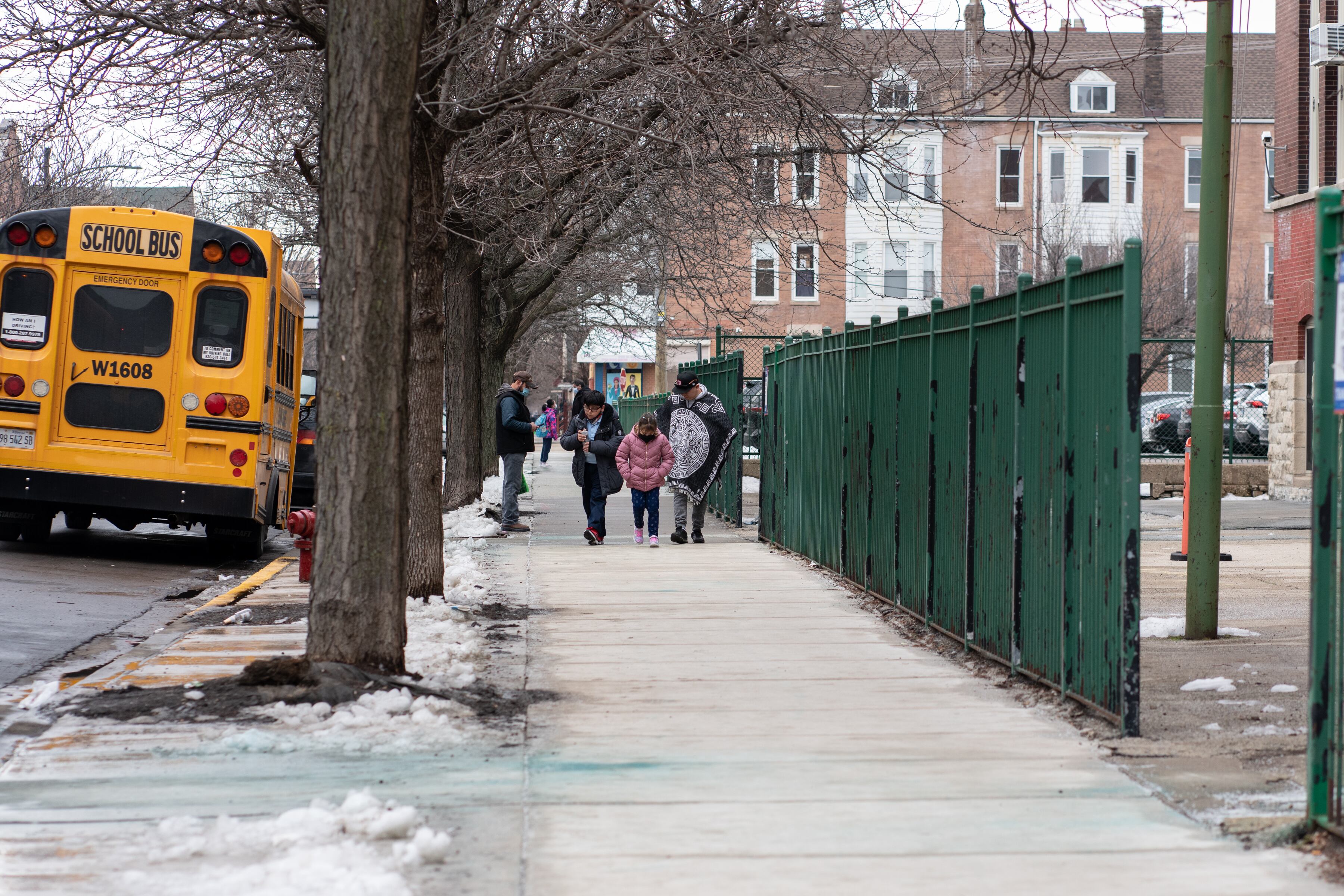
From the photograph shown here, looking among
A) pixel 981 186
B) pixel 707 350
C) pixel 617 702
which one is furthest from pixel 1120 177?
pixel 617 702

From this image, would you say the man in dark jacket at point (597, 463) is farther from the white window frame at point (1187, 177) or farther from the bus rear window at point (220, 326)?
the white window frame at point (1187, 177)

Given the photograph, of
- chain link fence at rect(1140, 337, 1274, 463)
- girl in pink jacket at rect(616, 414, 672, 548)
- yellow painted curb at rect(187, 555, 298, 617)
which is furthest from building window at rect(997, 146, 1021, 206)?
yellow painted curb at rect(187, 555, 298, 617)

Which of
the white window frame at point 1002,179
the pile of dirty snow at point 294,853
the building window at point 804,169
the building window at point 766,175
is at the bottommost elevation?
the pile of dirty snow at point 294,853

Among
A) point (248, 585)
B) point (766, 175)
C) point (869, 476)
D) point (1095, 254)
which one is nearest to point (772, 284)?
point (1095, 254)

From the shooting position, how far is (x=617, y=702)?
7.02 metres

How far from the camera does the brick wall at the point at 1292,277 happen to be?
70.7 feet

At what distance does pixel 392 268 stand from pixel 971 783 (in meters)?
3.50

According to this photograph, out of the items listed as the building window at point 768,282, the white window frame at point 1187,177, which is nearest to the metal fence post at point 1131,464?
the building window at point 768,282

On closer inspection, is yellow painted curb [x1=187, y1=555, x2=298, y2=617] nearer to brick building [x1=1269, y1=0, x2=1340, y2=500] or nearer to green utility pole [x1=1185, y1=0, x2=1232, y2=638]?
green utility pole [x1=1185, y1=0, x2=1232, y2=638]

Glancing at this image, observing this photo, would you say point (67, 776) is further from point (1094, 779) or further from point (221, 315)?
point (221, 315)

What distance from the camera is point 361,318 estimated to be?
6750 millimetres

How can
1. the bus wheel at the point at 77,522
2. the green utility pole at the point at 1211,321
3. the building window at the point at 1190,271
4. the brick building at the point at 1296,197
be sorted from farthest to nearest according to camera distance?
the building window at the point at 1190,271 → the brick building at the point at 1296,197 → the bus wheel at the point at 77,522 → the green utility pole at the point at 1211,321

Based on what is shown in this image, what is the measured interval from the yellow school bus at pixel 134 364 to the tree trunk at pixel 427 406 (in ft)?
12.4

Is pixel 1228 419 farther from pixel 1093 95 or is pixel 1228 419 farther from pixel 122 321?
pixel 1093 95
